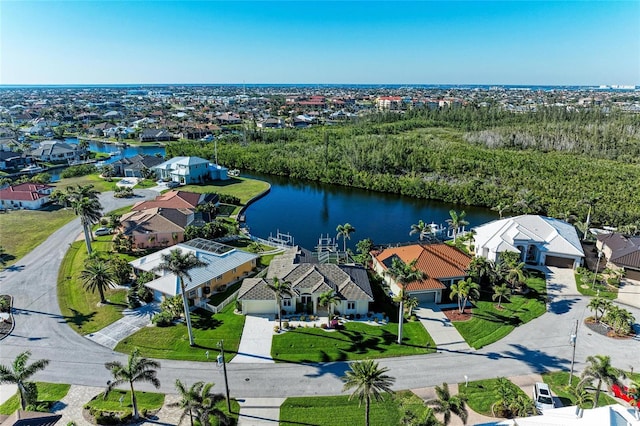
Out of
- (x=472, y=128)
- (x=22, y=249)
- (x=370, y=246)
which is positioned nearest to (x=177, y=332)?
(x=370, y=246)

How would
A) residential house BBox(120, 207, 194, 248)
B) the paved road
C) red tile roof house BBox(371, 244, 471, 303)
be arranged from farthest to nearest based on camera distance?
1. residential house BBox(120, 207, 194, 248)
2. red tile roof house BBox(371, 244, 471, 303)
3. the paved road

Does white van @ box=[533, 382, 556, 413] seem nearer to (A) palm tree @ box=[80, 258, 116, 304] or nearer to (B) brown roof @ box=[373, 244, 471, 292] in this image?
(B) brown roof @ box=[373, 244, 471, 292]

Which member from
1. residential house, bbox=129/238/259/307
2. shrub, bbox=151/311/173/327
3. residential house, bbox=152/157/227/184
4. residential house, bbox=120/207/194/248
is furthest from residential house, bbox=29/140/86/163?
shrub, bbox=151/311/173/327

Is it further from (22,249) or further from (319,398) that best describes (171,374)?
(22,249)

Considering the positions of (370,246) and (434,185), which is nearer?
(370,246)

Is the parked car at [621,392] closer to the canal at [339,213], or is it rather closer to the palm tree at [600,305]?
the palm tree at [600,305]
